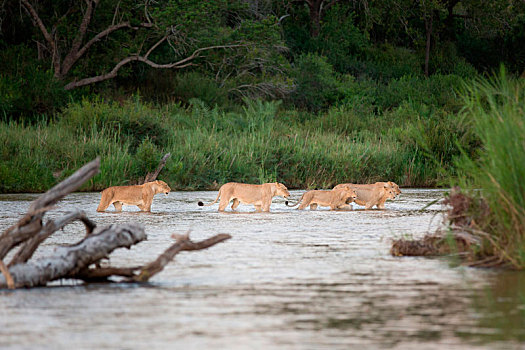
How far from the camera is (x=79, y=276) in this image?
815 cm

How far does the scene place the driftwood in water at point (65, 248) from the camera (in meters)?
7.60

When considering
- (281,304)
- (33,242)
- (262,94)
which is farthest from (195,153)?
(281,304)

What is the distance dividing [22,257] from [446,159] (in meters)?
20.3

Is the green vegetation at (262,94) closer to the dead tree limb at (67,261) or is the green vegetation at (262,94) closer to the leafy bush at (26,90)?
the leafy bush at (26,90)

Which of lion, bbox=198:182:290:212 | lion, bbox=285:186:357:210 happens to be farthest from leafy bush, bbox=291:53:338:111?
lion, bbox=198:182:290:212

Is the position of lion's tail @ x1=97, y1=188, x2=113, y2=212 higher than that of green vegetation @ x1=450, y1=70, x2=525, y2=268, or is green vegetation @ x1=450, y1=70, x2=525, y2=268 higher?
green vegetation @ x1=450, y1=70, x2=525, y2=268

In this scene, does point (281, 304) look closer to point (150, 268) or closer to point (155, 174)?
point (150, 268)

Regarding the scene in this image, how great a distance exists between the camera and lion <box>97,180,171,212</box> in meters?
16.8

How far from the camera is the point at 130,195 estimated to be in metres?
17.0

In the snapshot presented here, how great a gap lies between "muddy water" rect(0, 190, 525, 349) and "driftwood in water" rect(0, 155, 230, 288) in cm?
15

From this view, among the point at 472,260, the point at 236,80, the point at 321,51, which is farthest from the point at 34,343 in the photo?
the point at 321,51

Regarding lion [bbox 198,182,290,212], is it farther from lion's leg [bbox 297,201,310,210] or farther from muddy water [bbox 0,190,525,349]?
muddy water [bbox 0,190,525,349]

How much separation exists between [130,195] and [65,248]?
903cm

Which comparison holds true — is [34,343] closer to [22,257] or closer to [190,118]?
[22,257]
